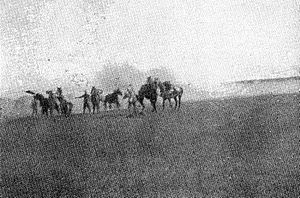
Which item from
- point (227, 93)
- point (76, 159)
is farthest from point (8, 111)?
point (76, 159)

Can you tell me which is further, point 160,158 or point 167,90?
point 167,90

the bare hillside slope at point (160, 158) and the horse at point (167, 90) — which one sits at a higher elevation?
the horse at point (167, 90)

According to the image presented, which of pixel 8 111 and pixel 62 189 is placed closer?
pixel 62 189

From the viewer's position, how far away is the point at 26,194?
13.8m

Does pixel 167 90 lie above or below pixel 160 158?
above

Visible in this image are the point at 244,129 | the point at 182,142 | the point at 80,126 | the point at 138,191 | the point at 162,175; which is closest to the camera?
the point at 138,191

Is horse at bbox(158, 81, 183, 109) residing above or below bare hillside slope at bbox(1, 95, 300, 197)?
above

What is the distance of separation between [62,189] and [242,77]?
47012 mm

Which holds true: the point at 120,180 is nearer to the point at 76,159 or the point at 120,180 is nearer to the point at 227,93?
the point at 76,159

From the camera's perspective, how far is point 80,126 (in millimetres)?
22719

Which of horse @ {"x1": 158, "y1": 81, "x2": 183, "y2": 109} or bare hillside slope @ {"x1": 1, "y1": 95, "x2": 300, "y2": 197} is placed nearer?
bare hillside slope @ {"x1": 1, "y1": 95, "x2": 300, "y2": 197}

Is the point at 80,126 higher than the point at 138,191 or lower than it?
higher

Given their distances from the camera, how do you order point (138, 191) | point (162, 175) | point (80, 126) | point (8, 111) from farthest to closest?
point (8, 111) < point (80, 126) < point (162, 175) < point (138, 191)

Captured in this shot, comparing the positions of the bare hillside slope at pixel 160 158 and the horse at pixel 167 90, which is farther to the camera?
the horse at pixel 167 90
